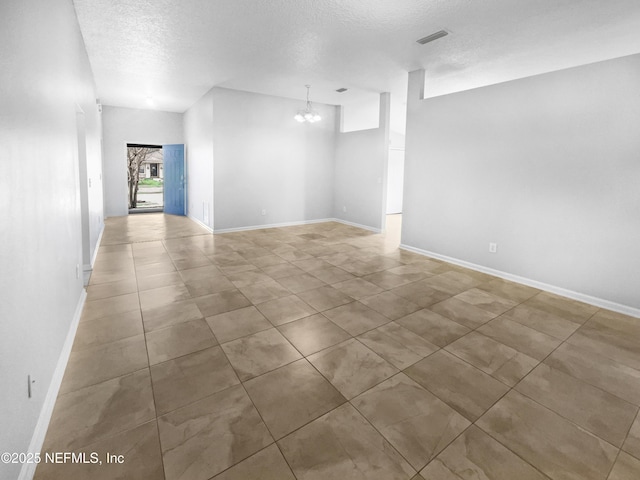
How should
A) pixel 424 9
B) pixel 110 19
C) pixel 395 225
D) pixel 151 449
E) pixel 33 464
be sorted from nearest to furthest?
pixel 33 464
pixel 151 449
pixel 424 9
pixel 110 19
pixel 395 225

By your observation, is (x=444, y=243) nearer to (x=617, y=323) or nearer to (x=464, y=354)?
(x=617, y=323)

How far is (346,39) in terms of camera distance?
4020 mm

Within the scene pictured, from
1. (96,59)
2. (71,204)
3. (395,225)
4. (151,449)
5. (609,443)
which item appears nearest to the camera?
(151,449)

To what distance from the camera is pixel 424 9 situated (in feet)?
10.8

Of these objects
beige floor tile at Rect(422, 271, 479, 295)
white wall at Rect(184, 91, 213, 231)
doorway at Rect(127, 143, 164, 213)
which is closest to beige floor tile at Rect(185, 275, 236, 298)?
beige floor tile at Rect(422, 271, 479, 295)

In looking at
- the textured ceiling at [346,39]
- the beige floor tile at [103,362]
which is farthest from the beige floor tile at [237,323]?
the textured ceiling at [346,39]

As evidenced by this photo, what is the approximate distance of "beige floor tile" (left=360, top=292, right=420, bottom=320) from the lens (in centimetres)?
311

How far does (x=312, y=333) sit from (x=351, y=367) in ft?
1.83

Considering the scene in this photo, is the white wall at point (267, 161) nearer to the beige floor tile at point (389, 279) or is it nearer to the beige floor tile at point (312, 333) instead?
the beige floor tile at point (389, 279)

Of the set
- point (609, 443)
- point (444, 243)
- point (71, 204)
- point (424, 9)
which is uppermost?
point (424, 9)

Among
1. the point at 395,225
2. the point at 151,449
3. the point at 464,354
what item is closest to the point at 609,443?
the point at 464,354

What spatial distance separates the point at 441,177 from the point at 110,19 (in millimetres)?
4813

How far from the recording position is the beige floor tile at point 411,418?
63.0 inches

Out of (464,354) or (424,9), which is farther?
(424,9)
